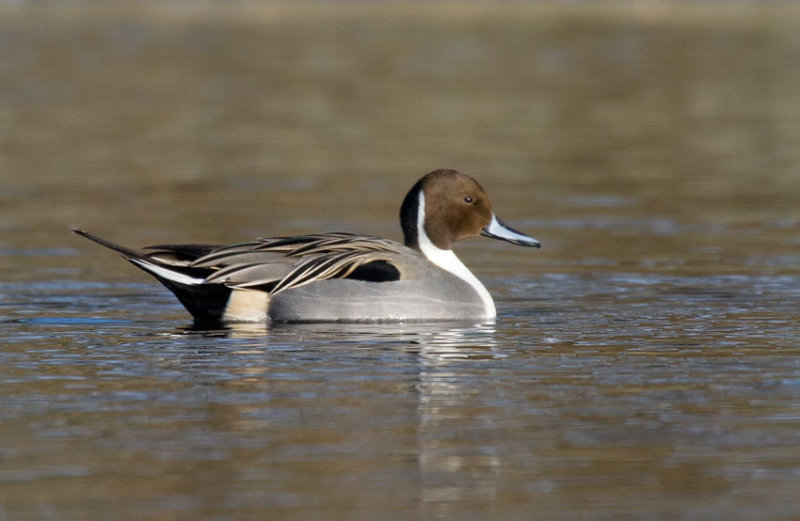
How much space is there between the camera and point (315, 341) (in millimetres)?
9672

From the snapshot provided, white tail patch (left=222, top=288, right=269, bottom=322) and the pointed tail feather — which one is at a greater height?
the pointed tail feather

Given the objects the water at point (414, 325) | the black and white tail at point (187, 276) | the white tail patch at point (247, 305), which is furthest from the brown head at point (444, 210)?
the black and white tail at point (187, 276)

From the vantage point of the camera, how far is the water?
6.53 meters

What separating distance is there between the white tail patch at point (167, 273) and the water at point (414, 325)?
289 millimetres

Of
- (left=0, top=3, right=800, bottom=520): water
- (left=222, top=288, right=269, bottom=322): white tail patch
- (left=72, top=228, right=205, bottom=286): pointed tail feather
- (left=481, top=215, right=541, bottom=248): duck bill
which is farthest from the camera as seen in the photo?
(left=481, top=215, right=541, bottom=248): duck bill

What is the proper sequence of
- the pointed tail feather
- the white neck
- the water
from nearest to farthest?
the water
the pointed tail feather
the white neck

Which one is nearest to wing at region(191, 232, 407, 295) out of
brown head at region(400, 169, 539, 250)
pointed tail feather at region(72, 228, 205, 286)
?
pointed tail feather at region(72, 228, 205, 286)

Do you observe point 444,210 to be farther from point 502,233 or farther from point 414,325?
point 414,325

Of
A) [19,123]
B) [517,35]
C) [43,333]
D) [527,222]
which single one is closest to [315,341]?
[43,333]

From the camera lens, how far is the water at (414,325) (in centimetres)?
653

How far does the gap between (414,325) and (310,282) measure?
27.4 inches

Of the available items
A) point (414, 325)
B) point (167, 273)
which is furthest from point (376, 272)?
point (167, 273)

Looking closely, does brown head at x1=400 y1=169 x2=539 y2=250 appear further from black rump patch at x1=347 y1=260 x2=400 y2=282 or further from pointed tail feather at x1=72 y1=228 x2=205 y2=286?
pointed tail feather at x1=72 y1=228 x2=205 y2=286

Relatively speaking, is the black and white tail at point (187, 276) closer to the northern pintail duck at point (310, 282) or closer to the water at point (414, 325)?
the northern pintail duck at point (310, 282)
